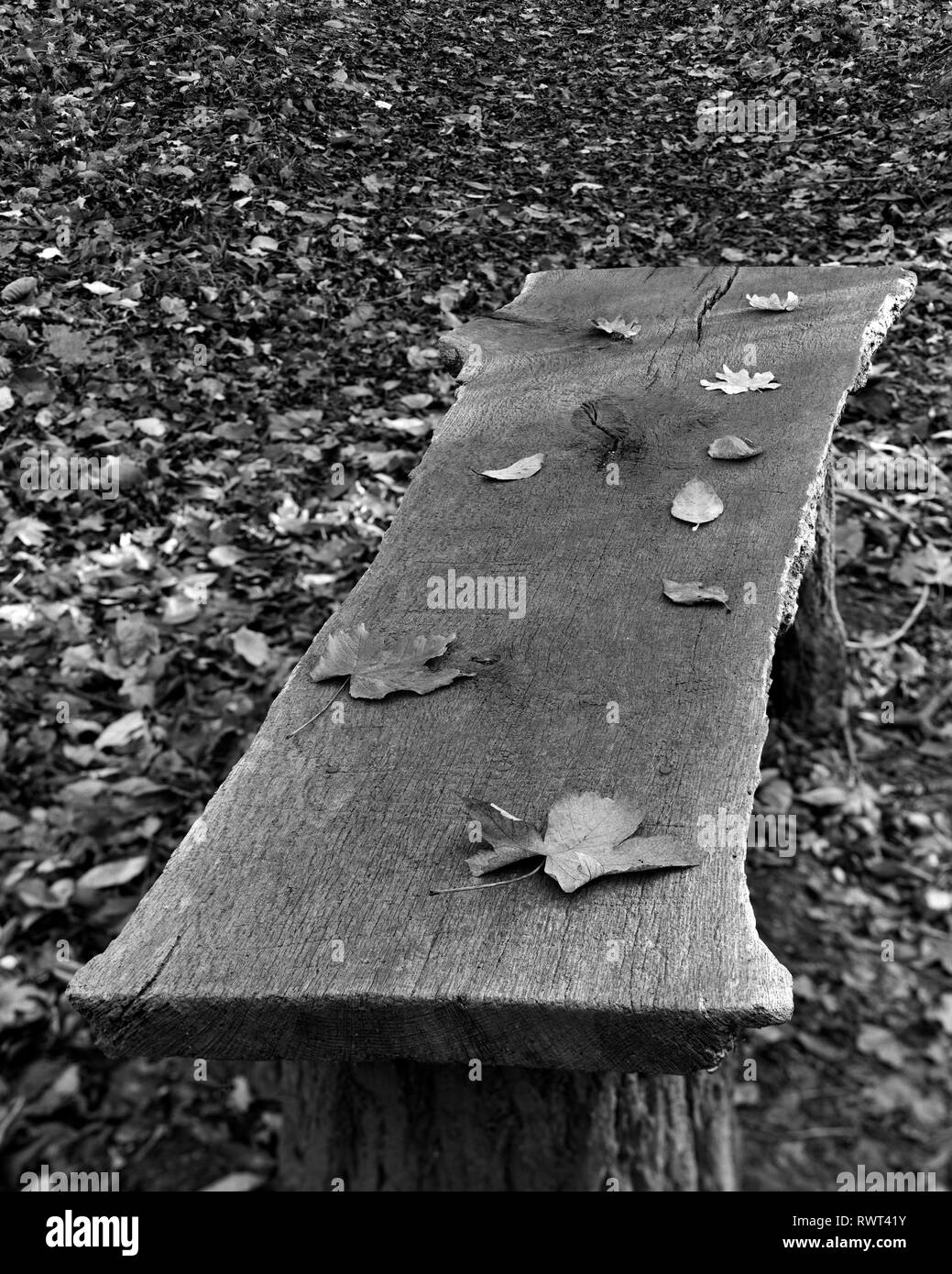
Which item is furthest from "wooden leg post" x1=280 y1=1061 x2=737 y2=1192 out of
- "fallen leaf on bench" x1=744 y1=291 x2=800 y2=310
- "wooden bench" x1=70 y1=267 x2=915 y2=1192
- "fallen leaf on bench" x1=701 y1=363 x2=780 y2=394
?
"fallen leaf on bench" x1=744 y1=291 x2=800 y2=310

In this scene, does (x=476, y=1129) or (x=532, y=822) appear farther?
(x=476, y=1129)

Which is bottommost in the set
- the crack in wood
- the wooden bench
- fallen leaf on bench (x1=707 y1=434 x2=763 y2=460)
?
the wooden bench

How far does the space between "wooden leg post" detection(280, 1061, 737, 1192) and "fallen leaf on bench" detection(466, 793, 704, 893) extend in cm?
37

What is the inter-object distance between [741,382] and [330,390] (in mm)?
2007

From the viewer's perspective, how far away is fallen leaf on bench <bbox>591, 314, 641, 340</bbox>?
2426 millimetres

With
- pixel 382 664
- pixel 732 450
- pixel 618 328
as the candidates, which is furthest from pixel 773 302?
pixel 382 664

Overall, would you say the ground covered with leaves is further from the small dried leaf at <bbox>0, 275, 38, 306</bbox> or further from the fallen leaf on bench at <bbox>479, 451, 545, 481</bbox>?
the fallen leaf on bench at <bbox>479, 451, 545, 481</bbox>

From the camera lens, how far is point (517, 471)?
189 cm

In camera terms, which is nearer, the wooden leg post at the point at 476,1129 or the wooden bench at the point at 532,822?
the wooden bench at the point at 532,822

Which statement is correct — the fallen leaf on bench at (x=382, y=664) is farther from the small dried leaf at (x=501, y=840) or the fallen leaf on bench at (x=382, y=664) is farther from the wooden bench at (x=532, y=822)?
the small dried leaf at (x=501, y=840)

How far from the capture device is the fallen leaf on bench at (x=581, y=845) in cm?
109

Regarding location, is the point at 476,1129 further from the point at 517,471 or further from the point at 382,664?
the point at 517,471

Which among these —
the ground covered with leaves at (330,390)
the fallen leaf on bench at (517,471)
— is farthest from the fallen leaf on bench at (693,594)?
the ground covered with leaves at (330,390)

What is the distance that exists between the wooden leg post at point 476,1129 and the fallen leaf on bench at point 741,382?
123 cm
